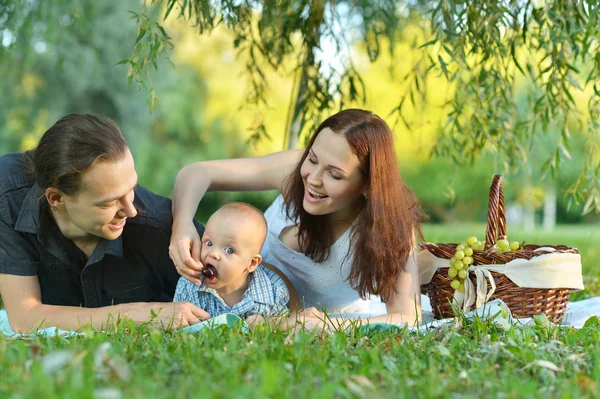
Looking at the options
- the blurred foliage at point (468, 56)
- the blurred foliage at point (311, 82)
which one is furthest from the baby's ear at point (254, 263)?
the blurred foliage at point (468, 56)

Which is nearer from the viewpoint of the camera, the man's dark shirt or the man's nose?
the man's nose

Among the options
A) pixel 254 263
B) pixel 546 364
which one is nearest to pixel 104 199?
pixel 254 263

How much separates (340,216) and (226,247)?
660 millimetres

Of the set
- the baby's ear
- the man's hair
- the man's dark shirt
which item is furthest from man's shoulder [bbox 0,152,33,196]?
the baby's ear

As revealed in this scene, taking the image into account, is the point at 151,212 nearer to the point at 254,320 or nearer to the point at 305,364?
the point at 254,320

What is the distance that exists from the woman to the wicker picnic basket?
0.66ft

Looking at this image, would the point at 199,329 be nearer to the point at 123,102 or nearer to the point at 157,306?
the point at 157,306

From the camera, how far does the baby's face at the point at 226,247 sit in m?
3.09

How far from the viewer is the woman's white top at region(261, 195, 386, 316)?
3.51 m

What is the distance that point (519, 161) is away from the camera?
487cm

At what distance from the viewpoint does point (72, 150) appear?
2846 mm

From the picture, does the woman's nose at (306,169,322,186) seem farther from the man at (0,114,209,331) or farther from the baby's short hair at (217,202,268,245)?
the man at (0,114,209,331)

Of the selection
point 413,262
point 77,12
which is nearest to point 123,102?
point 77,12

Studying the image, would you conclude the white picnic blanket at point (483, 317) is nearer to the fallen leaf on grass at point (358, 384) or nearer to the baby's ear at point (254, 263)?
the baby's ear at point (254, 263)
